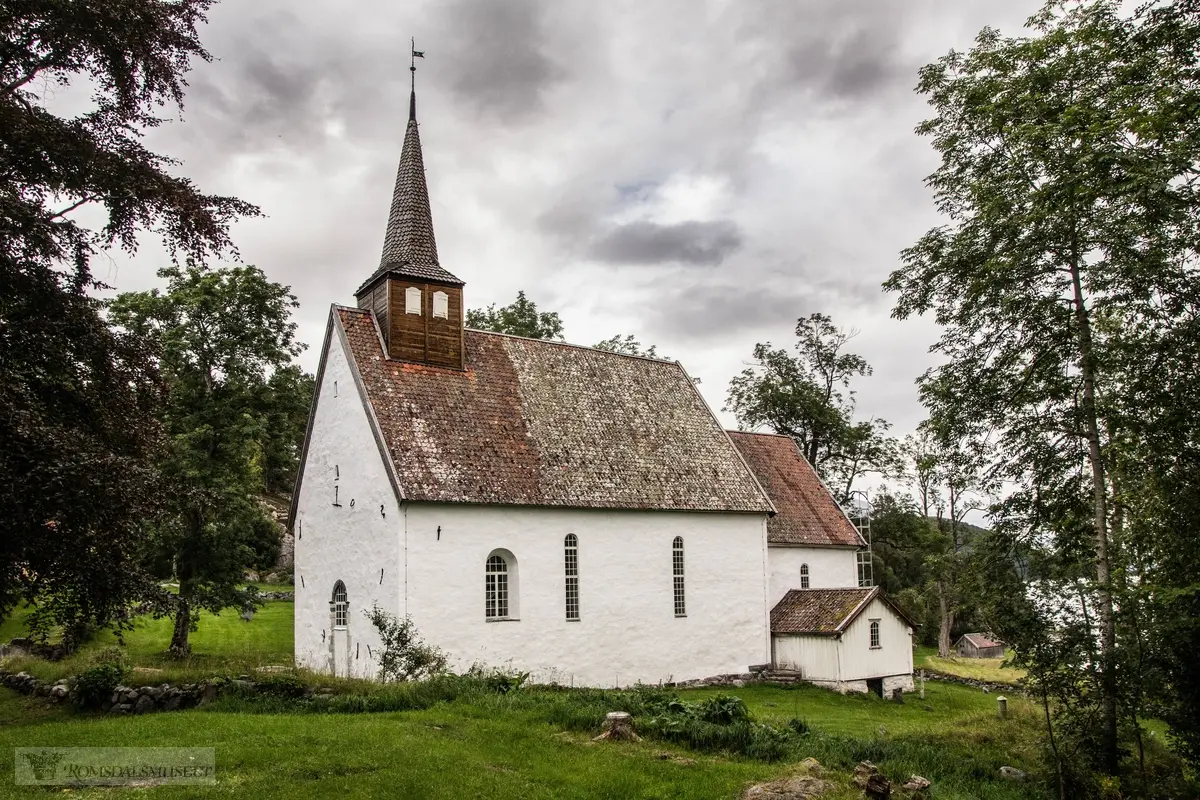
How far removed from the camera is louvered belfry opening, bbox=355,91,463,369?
2405cm

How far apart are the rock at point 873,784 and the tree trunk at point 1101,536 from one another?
17.2ft

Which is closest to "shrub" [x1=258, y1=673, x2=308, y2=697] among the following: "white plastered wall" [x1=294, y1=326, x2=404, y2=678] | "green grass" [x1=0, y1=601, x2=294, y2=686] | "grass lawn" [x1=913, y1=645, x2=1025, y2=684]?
"green grass" [x1=0, y1=601, x2=294, y2=686]

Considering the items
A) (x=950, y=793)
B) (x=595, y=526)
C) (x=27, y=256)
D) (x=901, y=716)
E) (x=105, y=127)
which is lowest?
(x=901, y=716)

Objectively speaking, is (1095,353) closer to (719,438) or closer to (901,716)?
(901,716)

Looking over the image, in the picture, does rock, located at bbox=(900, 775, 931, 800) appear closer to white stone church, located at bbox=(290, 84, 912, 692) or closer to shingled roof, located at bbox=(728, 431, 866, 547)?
white stone church, located at bbox=(290, 84, 912, 692)

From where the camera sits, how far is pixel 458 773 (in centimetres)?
1087

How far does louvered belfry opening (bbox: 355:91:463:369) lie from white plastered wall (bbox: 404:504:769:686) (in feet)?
16.6

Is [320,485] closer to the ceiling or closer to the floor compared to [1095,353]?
closer to the floor

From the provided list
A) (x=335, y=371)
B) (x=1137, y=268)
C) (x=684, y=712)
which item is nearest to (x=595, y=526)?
(x=335, y=371)

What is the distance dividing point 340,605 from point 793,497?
16.6 metres

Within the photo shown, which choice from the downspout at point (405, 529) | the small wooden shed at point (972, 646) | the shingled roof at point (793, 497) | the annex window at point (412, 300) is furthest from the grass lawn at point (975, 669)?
the annex window at point (412, 300)

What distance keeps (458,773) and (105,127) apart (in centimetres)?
1036

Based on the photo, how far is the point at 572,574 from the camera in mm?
23516

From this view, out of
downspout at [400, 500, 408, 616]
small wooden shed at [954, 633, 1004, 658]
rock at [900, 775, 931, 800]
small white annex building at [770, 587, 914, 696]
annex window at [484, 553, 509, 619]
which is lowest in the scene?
small wooden shed at [954, 633, 1004, 658]
